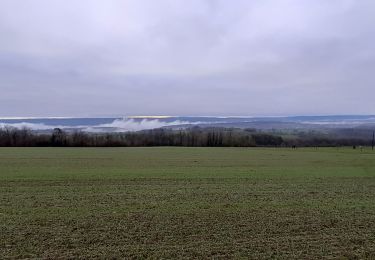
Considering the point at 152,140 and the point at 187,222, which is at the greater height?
the point at 187,222

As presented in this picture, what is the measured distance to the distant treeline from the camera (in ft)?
443

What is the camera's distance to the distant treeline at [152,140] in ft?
443

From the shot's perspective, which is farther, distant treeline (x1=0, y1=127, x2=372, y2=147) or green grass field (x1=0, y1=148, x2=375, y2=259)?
distant treeline (x1=0, y1=127, x2=372, y2=147)

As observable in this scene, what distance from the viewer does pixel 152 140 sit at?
148 meters

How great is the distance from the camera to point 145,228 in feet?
38.4

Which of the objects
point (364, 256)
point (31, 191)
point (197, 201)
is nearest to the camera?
point (364, 256)

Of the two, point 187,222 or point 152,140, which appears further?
point 152,140

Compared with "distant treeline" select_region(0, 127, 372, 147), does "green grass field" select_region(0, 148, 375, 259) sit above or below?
above

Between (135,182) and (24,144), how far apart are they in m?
123

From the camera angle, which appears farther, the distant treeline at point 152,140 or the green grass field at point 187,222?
the distant treeline at point 152,140

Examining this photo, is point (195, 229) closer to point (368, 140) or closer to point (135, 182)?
point (135, 182)

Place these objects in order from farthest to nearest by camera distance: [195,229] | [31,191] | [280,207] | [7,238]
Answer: [31,191] < [280,207] < [195,229] < [7,238]

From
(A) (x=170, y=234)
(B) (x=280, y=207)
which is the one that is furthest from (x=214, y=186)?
(A) (x=170, y=234)

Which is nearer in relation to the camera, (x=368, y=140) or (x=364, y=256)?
(x=364, y=256)
